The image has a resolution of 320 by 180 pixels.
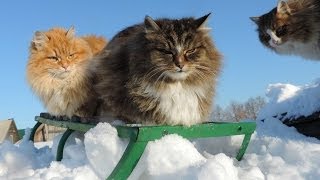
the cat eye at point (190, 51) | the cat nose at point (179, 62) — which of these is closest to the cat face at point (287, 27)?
the cat eye at point (190, 51)

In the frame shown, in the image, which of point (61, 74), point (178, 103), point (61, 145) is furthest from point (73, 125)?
point (178, 103)

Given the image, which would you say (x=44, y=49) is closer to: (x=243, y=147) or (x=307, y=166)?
(x=243, y=147)

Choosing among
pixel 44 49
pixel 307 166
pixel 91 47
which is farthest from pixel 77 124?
pixel 307 166

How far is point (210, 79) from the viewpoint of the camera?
14.1ft

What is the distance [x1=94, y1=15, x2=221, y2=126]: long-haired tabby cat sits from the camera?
13.1 feet

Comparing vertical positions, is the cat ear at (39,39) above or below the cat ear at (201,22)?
Answer: below

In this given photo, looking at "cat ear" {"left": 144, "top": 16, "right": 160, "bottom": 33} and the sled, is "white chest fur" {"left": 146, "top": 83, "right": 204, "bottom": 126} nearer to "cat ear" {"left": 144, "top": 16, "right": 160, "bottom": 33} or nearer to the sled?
the sled

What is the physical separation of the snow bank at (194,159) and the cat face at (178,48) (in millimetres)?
566

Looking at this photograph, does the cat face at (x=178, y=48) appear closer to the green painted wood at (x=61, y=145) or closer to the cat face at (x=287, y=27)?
the green painted wood at (x=61, y=145)

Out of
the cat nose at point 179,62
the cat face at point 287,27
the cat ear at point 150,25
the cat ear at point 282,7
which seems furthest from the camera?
the cat ear at point 282,7

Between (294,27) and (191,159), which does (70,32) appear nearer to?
(191,159)

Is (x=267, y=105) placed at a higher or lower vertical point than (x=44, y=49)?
lower

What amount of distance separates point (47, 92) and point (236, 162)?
2450mm

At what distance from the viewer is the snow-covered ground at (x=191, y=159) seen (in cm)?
364
